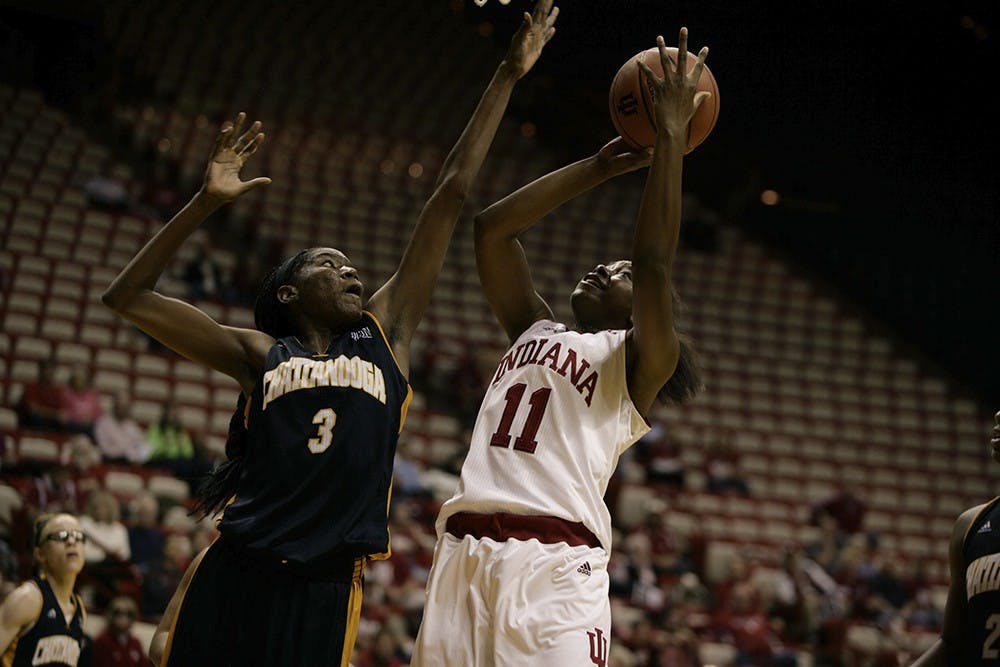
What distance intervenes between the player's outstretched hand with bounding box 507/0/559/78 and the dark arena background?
5187 mm

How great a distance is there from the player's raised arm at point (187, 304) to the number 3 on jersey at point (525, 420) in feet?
2.20

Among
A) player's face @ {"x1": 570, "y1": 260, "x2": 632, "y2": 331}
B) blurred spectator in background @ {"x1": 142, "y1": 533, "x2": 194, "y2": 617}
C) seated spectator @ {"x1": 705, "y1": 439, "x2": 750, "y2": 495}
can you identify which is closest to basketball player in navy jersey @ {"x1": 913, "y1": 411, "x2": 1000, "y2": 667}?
player's face @ {"x1": 570, "y1": 260, "x2": 632, "y2": 331}

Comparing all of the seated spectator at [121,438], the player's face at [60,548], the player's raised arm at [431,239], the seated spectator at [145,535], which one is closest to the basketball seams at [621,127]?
the player's raised arm at [431,239]

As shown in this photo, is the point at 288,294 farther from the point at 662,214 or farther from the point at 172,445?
the point at 172,445

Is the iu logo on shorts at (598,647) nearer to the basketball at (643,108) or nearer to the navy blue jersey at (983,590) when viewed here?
the navy blue jersey at (983,590)

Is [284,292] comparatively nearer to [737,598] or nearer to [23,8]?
[737,598]

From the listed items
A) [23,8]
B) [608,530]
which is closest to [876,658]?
[608,530]

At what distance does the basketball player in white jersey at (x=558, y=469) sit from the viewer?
3098mm

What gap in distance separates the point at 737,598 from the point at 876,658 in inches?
47.1

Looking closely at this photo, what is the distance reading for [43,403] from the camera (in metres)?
9.47

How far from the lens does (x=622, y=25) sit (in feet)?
39.2

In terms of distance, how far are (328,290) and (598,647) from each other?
1.16 meters

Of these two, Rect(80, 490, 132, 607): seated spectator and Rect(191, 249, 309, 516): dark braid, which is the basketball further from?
Rect(80, 490, 132, 607): seated spectator

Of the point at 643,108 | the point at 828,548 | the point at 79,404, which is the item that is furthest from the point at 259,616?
the point at 828,548
